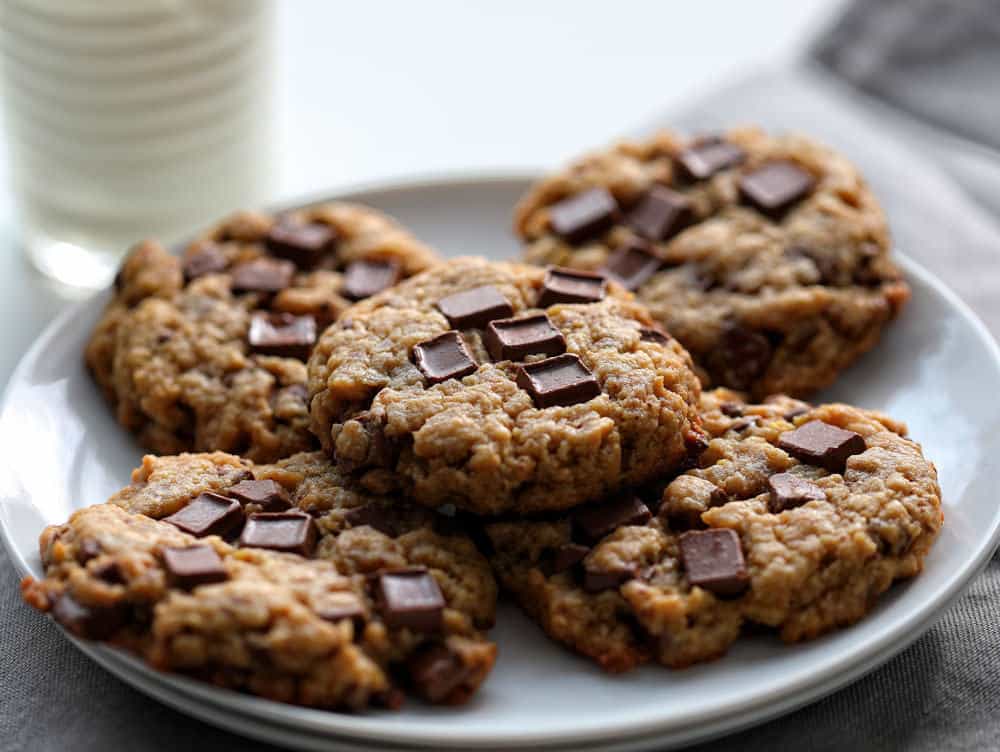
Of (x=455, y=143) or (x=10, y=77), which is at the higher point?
(x=10, y=77)

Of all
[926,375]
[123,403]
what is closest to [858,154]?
[926,375]

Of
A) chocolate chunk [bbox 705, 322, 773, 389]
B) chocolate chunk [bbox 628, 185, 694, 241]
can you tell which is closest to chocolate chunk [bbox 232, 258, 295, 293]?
chocolate chunk [bbox 628, 185, 694, 241]

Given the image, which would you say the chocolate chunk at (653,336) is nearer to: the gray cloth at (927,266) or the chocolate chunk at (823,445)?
the chocolate chunk at (823,445)

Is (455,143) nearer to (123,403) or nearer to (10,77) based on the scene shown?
(10,77)

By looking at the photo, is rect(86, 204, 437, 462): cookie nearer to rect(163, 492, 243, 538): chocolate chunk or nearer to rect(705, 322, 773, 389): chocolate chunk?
rect(163, 492, 243, 538): chocolate chunk

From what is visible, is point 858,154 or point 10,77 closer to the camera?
point 10,77

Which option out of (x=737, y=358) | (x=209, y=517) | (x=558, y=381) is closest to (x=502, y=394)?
(x=558, y=381)
